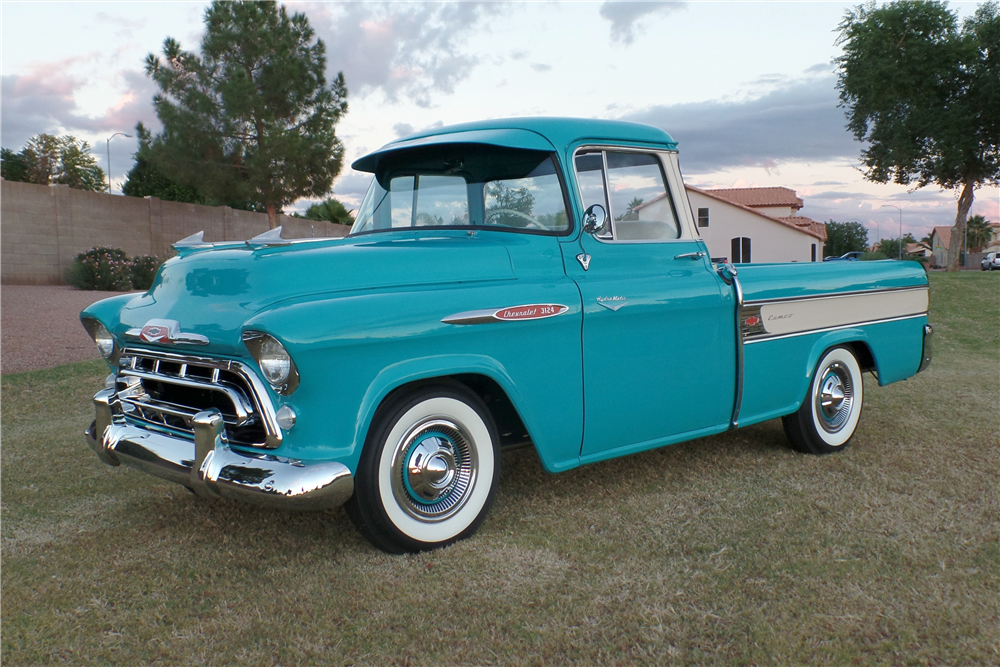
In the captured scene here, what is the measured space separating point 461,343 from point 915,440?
3695 millimetres

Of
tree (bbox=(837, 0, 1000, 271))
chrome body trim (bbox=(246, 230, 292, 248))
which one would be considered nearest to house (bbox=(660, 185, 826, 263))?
tree (bbox=(837, 0, 1000, 271))

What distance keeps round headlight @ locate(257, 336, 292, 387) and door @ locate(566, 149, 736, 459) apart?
1412 millimetres

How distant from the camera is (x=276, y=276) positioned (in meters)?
3.11

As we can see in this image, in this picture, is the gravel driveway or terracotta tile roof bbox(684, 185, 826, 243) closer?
the gravel driveway

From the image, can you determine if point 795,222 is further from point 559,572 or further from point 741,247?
point 559,572

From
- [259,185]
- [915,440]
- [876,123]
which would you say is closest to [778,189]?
[876,123]

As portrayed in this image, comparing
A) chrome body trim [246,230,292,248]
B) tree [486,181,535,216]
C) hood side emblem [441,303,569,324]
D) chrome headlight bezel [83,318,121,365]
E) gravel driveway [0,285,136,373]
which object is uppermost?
Answer: tree [486,181,535,216]

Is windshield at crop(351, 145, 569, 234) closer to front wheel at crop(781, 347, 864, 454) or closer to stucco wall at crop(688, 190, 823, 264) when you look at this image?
front wheel at crop(781, 347, 864, 454)

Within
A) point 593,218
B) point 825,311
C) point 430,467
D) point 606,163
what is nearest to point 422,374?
point 430,467

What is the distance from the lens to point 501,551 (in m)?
3.38

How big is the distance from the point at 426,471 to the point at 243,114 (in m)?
23.7

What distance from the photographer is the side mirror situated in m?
3.82

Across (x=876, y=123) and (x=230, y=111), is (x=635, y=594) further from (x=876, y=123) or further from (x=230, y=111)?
(x=876, y=123)

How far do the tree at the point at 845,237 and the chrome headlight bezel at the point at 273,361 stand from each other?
73.8m
